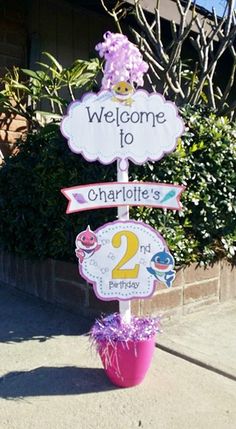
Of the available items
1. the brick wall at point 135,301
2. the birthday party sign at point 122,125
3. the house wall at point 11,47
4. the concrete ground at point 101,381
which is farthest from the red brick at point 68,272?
the house wall at point 11,47

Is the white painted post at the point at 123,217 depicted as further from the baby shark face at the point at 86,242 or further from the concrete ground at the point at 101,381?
the concrete ground at the point at 101,381

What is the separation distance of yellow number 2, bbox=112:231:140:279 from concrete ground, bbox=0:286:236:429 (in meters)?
0.72

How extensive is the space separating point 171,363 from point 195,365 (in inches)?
6.8

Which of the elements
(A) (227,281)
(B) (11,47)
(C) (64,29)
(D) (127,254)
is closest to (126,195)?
Answer: (D) (127,254)

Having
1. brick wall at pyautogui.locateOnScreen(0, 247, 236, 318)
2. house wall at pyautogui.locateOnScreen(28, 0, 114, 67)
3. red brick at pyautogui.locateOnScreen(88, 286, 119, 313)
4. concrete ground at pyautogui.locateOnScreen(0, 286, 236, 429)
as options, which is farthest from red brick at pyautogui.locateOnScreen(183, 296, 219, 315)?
house wall at pyautogui.locateOnScreen(28, 0, 114, 67)

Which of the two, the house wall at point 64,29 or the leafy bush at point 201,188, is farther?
the house wall at point 64,29

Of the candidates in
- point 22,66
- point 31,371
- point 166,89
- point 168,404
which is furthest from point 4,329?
point 22,66

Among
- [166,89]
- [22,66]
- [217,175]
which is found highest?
[22,66]

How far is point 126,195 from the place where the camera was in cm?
325

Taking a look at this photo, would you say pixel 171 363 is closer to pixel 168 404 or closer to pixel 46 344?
pixel 168 404

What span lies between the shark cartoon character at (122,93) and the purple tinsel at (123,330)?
1.41 metres

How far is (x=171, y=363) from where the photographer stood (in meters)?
3.66

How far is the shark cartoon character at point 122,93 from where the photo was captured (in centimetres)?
322

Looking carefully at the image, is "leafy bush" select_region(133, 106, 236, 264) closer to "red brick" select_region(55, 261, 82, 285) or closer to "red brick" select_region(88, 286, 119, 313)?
"red brick" select_region(88, 286, 119, 313)
